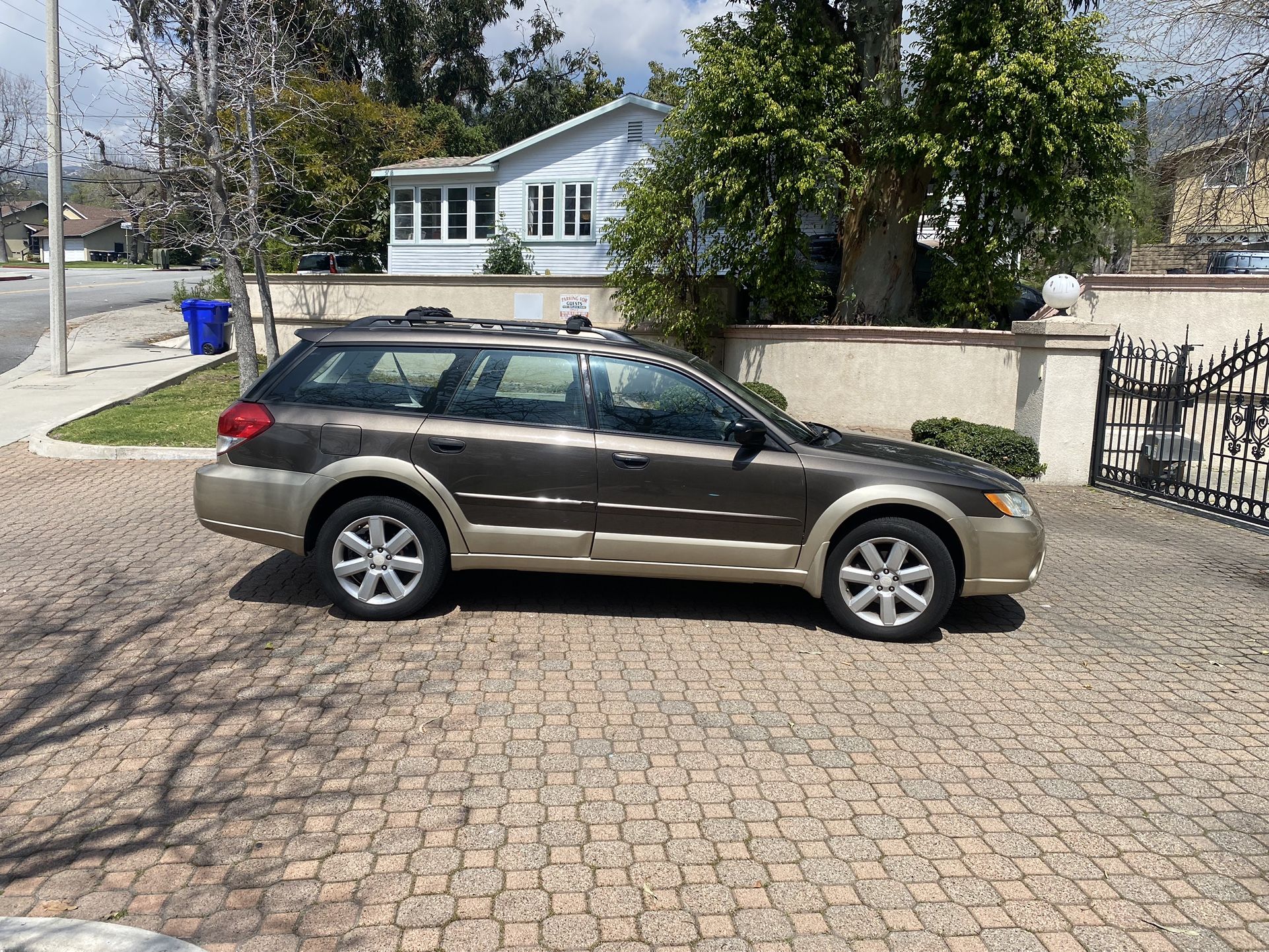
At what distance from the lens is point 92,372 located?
16.6 m

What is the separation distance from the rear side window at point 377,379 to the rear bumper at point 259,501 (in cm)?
49

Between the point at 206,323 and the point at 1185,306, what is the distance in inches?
655

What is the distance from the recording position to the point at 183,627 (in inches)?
228

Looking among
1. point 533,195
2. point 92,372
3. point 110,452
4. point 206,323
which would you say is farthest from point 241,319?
point 533,195

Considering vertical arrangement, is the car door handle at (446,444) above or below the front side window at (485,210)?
below

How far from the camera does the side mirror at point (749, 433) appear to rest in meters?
5.74

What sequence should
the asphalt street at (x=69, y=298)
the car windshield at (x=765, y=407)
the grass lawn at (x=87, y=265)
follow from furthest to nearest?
the grass lawn at (x=87, y=265)
the asphalt street at (x=69, y=298)
the car windshield at (x=765, y=407)

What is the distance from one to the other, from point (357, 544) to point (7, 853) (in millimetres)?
2563

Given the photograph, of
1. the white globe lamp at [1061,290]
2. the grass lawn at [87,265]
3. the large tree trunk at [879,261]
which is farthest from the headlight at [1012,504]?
the grass lawn at [87,265]

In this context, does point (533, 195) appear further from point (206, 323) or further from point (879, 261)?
point (879, 261)

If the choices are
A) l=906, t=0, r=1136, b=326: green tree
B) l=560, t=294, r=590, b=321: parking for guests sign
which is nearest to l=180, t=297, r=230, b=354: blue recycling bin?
l=560, t=294, r=590, b=321: parking for guests sign

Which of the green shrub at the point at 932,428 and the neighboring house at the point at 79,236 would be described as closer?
the green shrub at the point at 932,428

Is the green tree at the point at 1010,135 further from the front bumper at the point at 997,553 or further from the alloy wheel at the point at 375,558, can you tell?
the alloy wheel at the point at 375,558

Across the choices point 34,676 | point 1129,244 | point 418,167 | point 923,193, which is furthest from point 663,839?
point 418,167
